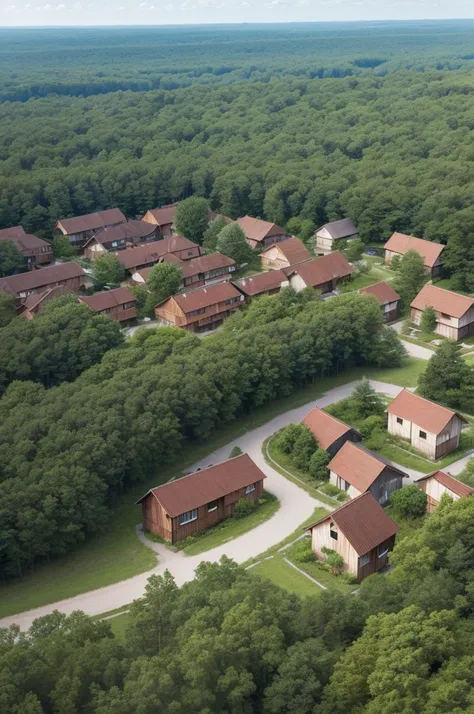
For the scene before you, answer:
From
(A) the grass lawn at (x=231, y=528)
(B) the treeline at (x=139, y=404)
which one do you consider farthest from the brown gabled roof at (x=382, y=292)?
(A) the grass lawn at (x=231, y=528)

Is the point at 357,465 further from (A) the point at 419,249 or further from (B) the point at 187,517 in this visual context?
(A) the point at 419,249

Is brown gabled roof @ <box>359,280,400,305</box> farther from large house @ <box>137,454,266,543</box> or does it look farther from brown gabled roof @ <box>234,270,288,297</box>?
large house @ <box>137,454,266,543</box>

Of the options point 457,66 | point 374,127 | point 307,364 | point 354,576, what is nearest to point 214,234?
point 307,364

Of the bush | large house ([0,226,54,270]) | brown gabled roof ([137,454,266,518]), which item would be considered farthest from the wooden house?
large house ([0,226,54,270])

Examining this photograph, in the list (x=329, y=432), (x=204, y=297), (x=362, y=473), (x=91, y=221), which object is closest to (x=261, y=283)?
(x=204, y=297)

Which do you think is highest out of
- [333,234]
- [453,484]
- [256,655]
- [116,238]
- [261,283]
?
[256,655]
